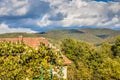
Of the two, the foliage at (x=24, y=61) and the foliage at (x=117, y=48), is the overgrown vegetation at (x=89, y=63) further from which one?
the foliage at (x=24, y=61)

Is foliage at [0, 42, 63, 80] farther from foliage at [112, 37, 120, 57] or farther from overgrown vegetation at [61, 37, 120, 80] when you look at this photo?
foliage at [112, 37, 120, 57]

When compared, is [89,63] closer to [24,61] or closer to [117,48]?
[117,48]

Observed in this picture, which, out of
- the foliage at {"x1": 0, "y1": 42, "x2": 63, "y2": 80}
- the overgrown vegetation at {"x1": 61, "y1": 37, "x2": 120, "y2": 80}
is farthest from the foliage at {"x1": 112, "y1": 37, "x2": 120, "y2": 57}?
the foliage at {"x1": 0, "y1": 42, "x2": 63, "y2": 80}

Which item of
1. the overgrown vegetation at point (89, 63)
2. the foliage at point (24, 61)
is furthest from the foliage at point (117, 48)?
the foliage at point (24, 61)

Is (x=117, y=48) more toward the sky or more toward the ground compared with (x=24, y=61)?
more toward the ground

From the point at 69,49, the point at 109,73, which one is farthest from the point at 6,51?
the point at 69,49

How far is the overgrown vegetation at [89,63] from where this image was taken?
69800 millimetres

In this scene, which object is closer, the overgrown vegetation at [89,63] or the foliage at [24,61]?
the foliage at [24,61]

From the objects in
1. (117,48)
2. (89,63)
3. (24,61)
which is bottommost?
(89,63)

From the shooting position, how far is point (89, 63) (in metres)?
85.4

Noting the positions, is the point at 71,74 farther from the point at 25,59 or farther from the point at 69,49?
the point at 25,59

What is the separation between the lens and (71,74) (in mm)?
83062

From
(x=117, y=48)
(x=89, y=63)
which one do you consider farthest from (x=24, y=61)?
(x=117, y=48)

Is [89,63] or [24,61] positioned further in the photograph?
[89,63]
